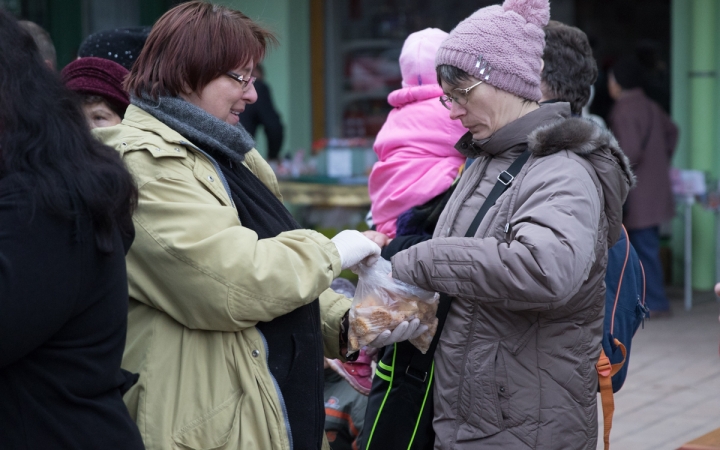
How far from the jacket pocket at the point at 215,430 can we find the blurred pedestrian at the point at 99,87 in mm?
1433

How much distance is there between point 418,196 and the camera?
2.75 meters

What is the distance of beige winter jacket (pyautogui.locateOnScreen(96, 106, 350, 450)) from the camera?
1.87 meters

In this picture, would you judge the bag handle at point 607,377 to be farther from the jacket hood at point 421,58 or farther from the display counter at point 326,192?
the display counter at point 326,192

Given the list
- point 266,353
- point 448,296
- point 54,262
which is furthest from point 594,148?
point 54,262

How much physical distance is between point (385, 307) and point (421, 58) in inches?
39.1

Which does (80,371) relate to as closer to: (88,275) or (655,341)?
(88,275)

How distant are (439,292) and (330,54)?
717 centimetres

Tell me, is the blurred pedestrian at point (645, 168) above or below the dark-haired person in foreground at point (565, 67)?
below

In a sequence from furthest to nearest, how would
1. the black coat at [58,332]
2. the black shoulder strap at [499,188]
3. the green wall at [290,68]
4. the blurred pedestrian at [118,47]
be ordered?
1. the green wall at [290,68]
2. the blurred pedestrian at [118,47]
3. the black shoulder strap at [499,188]
4. the black coat at [58,332]

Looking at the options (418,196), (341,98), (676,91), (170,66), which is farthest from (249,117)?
(170,66)

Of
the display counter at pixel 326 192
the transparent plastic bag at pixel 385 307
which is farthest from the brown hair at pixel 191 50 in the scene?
the display counter at pixel 326 192

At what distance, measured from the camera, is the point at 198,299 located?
1.87 meters

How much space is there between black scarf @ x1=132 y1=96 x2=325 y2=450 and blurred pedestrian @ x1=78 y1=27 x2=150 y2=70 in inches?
49.8

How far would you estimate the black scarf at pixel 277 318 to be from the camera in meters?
2.05
